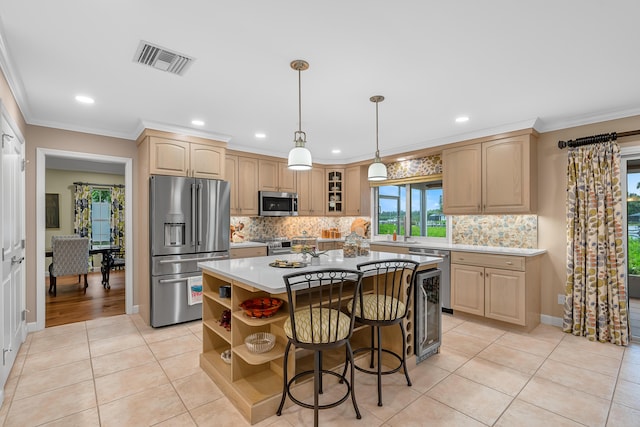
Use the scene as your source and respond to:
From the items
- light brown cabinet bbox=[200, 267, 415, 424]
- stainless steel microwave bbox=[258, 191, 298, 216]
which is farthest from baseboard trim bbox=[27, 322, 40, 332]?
stainless steel microwave bbox=[258, 191, 298, 216]

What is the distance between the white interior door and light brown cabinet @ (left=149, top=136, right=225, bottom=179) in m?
1.19

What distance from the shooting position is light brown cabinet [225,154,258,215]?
4.88m

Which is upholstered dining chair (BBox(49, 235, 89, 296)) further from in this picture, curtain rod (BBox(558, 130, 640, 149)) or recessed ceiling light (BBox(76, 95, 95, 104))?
curtain rod (BBox(558, 130, 640, 149))

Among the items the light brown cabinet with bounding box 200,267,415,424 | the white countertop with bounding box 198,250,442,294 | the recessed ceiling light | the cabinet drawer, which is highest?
the recessed ceiling light

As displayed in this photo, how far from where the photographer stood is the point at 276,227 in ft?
18.8

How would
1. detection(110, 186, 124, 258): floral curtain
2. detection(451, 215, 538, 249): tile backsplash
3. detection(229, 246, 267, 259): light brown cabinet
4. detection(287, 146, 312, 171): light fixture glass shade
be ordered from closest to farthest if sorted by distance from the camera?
detection(287, 146, 312, 171): light fixture glass shade < detection(451, 215, 538, 249): tile backsplash < detection(229, 246, 267, 259): light brown cabinet < detection(110, 186, 124, 258): floral curtain

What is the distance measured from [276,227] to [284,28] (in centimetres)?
404

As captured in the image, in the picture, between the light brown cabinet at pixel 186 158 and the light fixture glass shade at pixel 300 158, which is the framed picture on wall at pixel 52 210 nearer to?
the light brown cabinet at pixel 186 158

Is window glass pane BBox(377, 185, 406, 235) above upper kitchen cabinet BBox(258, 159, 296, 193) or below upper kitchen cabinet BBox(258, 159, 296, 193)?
below

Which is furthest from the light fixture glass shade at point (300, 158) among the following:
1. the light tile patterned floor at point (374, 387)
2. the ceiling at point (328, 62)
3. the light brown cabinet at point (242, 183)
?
the light brown cabinet at point (242, 183)

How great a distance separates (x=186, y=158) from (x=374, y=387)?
3.30m

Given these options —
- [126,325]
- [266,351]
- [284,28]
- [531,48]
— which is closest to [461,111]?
[531,48]

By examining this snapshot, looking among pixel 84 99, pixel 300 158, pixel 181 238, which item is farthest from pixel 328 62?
pixel 181 238

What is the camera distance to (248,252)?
4594mm
